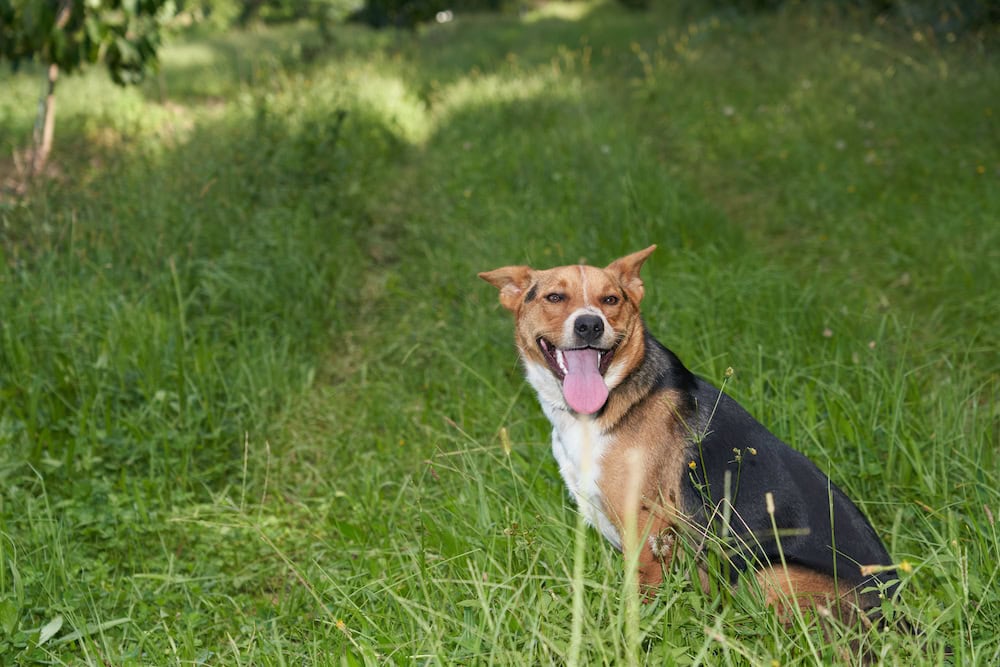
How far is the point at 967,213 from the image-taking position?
5914mm

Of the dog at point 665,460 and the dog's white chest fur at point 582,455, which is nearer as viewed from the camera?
the dog at point 665,460

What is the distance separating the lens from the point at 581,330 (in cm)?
300

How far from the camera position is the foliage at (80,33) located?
19.4 ft

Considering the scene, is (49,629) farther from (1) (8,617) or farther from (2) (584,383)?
(2) (584,383)

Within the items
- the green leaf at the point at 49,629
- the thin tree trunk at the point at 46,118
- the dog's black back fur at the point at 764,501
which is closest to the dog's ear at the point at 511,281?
the dog's black back fur at the point at 764,501

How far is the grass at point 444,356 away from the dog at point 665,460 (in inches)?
7.0

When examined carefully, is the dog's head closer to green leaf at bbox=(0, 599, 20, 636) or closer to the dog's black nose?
the dog's black nose

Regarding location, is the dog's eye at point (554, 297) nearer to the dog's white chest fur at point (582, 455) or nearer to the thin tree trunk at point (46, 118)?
the dog's white chest fur at point (582, 455)

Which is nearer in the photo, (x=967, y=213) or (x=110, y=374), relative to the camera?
(x=110, y=374)

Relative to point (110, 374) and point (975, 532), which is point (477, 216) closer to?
point (110, 374)

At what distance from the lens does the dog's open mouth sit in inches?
118

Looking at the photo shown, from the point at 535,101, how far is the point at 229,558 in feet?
25.0

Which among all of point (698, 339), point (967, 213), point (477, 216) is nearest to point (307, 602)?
point (698, 339)

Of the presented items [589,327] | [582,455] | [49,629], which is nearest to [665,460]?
[582,455]
